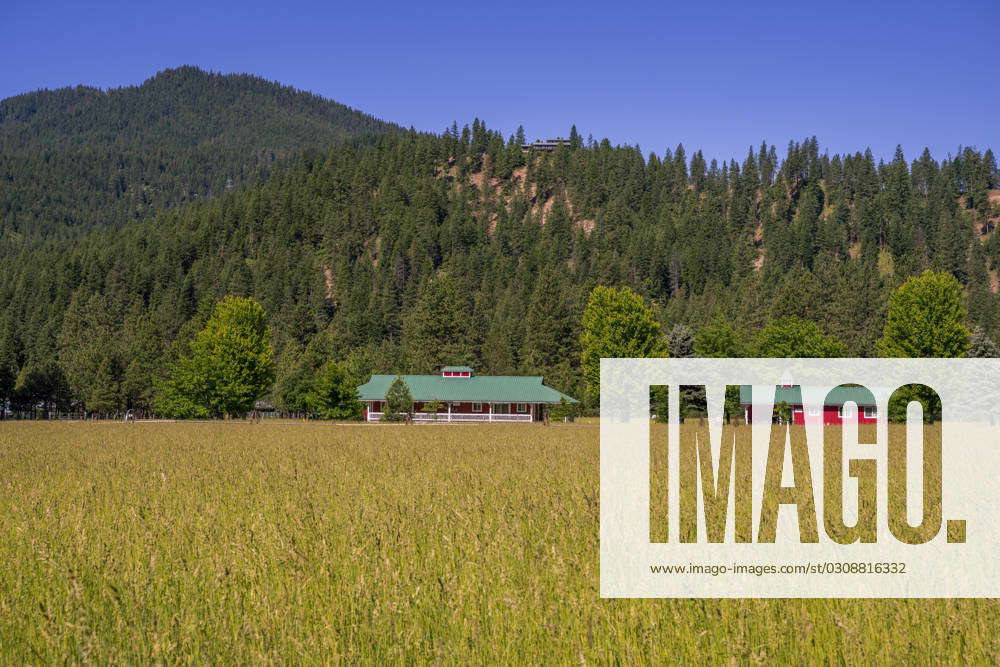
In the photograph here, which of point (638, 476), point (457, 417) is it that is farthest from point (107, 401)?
point (638, 476)

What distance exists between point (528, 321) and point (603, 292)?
4871 cm

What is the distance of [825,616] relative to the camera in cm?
624

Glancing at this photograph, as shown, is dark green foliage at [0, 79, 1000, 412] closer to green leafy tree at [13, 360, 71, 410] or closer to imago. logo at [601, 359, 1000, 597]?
green leafy tree at [13, 360, 71, 410]

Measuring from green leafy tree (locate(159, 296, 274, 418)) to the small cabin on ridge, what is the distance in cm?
1257

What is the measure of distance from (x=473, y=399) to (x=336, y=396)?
14.2m

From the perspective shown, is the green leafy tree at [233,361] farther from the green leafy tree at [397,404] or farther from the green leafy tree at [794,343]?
the green leafy tree at [794,343]

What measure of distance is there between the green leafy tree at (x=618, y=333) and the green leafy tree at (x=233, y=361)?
2932cm

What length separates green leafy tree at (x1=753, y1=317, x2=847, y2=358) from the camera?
3455 inches

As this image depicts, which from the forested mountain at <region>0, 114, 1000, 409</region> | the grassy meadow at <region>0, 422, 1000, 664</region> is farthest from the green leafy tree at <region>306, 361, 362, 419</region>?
the grassy meadow at <region>0, 422, 1000, 664</region>

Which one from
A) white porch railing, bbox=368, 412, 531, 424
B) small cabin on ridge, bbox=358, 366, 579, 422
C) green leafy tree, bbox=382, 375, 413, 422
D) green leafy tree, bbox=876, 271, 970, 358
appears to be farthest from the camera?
small cabin on ridge, bbox=358, 366, 579, 422

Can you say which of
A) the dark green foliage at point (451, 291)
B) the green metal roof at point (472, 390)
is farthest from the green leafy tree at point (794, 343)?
the green metal roof at point (472, 390)

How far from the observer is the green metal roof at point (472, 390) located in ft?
280

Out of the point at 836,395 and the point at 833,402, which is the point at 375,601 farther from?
the point at 836,395

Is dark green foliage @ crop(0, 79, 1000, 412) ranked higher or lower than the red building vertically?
higher
